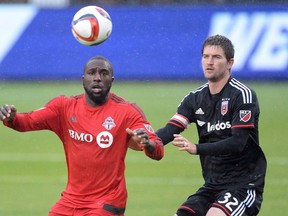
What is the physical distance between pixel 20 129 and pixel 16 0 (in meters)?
18.0

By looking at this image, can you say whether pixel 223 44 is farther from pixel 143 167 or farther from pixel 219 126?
pixel 143 167

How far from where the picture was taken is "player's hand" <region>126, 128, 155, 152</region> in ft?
27.9

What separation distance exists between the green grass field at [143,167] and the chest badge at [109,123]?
3.98 metres

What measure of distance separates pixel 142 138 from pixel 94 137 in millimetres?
703

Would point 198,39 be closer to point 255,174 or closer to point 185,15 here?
point 185,15

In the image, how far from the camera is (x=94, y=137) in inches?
355

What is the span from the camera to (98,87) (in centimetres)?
896

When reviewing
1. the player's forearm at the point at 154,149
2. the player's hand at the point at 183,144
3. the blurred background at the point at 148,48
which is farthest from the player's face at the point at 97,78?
the blurred background at the point at 148,48

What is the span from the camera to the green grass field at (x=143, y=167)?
13656 millimetres

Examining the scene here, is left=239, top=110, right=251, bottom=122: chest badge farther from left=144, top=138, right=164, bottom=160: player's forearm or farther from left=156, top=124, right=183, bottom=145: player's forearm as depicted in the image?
left=144, top=138, right=164, bottom=160: player's forearm

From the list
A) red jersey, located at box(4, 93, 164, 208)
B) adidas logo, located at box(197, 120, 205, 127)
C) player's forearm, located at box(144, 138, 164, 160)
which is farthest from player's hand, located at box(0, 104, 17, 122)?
adidas logo, located at box(197, 120, 205, 127)

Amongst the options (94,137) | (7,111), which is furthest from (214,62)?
(7,111)

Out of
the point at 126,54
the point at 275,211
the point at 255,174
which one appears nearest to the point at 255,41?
the point at 126,54

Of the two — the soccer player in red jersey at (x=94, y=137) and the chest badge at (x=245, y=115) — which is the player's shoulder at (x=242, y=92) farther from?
the soccer player in red jersey at (x=94, y=137)
